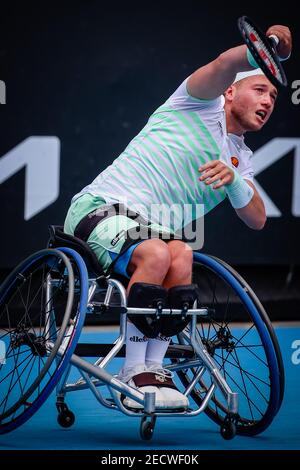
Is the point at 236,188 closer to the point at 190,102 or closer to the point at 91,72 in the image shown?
the point at 190,102

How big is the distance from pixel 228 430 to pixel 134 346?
0.41m

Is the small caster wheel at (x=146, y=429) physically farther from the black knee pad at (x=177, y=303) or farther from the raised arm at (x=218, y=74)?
the raised arm at (x=218, y=74)

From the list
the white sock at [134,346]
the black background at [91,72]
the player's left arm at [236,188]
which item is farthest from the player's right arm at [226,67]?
the black background at [91,72]

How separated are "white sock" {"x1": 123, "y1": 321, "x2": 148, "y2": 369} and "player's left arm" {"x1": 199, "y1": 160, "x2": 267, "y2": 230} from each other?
51cm

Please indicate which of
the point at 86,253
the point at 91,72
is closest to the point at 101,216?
the point at 86,253

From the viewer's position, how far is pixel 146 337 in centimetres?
329

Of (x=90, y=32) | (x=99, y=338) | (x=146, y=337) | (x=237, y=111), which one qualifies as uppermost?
(x=90, y=32)

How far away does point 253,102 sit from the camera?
3.78 m

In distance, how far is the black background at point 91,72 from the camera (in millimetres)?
5520

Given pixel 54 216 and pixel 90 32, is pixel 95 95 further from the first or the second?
pixel 54 216

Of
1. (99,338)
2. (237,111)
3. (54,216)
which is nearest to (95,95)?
(54,216)
